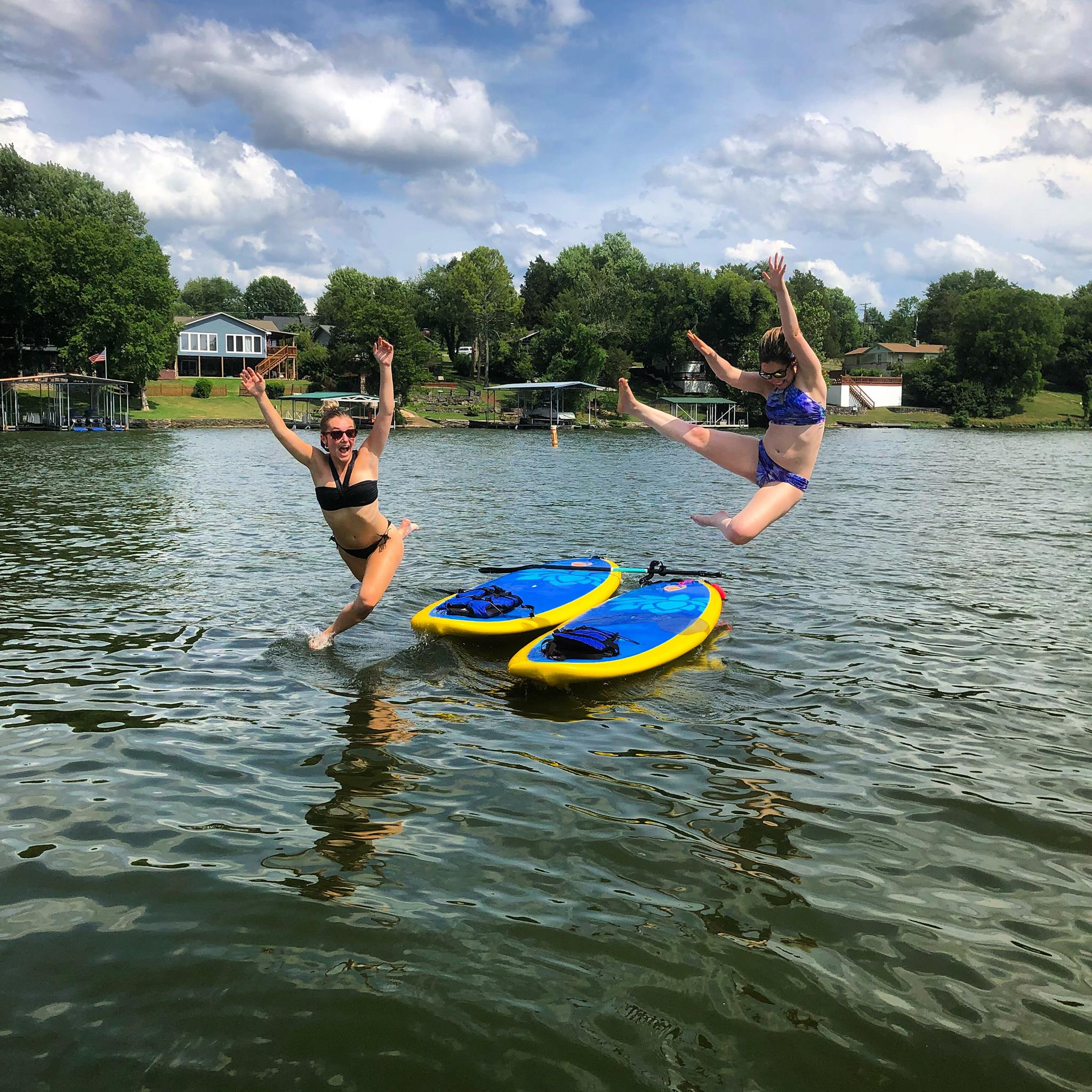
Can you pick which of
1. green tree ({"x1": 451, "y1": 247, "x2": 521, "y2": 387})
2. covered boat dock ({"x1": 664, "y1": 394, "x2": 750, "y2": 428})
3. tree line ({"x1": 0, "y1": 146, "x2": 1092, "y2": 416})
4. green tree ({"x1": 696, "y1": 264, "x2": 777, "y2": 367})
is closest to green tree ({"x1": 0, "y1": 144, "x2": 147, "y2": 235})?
tree line ({"x1": 0, "y1": 146, "x2": 1092, "y2": 416})

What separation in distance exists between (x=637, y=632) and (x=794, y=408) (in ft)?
12.1

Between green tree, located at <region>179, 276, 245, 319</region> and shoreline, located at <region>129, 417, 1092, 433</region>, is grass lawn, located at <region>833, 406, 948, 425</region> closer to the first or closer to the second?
shoreline, located at <region>129, 417, 1092, 433</region>

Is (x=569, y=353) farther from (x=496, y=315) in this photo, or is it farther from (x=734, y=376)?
(x=734, y=376)

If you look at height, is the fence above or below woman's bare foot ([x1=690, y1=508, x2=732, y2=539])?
above

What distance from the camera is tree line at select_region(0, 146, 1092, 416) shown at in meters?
69.2

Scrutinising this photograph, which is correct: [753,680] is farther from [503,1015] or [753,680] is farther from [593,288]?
[593,288]

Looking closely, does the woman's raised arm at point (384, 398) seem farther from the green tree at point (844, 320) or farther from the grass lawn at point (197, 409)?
the green tree at point (844, 320)

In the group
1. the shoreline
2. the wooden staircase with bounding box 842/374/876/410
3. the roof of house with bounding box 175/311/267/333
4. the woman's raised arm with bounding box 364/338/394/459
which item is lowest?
the shoreline

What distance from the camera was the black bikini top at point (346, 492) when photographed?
34.1ft

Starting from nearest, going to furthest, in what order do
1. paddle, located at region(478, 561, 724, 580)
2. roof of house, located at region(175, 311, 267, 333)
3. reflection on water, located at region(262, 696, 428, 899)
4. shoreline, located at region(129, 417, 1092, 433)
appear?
1. reflection on water, located at region(262, 696, 428, 899)
2. paddle, located at region(478, 561, 724, 580)
3. shoreline, located at region(129, 417, 1092, 433)
4. roof of house, located at region(175, 311, 267, 333)

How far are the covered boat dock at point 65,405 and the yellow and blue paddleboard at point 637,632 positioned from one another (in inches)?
2330

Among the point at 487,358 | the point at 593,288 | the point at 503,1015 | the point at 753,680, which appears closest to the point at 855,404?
the point at 593,288

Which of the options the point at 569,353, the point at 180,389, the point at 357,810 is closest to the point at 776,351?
the point at 357,810

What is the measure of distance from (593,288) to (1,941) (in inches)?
4409
